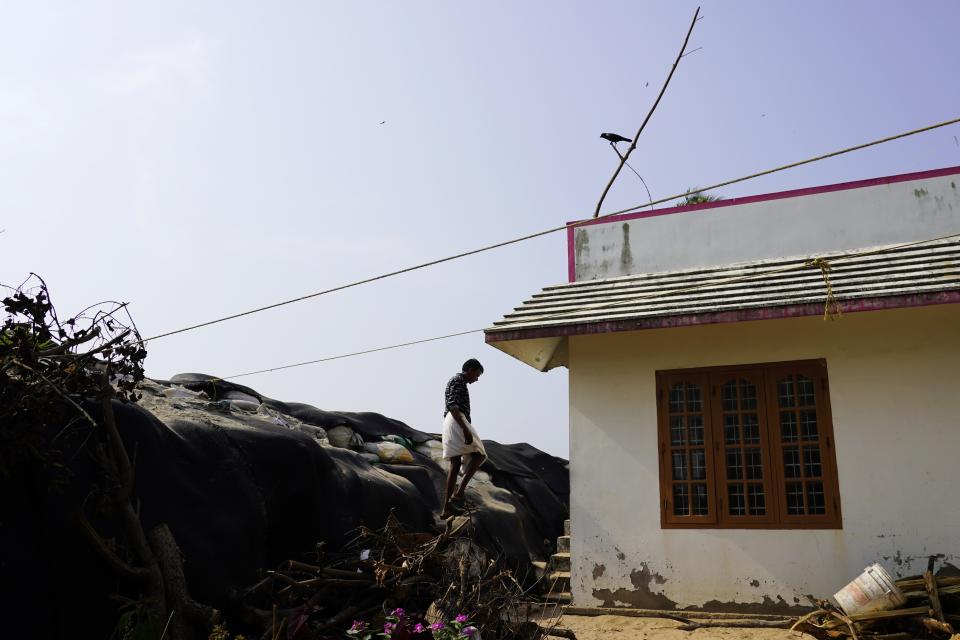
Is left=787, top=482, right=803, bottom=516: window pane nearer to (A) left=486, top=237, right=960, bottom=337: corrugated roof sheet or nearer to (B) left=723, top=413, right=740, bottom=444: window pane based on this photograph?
(B) left=723, top=413, right=740, bottom=444: window pane

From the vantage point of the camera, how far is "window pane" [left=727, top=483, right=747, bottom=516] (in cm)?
816

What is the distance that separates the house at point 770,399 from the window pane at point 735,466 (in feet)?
0.07

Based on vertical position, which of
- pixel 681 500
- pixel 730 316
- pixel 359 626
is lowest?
pixel 359 626

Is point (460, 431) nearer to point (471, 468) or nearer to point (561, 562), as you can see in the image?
point (471, 468)

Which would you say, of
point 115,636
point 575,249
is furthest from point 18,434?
point 575,249

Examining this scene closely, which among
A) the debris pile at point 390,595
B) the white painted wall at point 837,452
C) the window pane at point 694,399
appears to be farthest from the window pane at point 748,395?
the debris pile at point 390,595

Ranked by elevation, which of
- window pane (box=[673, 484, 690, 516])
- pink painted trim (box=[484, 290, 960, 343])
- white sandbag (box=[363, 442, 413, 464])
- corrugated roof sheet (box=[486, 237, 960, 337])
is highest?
corrugated roof sheet (box=[486, 237, 960, 337])

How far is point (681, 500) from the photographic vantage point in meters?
8.38

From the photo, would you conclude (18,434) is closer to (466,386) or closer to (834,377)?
(466,386)

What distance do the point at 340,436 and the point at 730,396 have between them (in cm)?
498

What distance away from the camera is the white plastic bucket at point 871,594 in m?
6.84

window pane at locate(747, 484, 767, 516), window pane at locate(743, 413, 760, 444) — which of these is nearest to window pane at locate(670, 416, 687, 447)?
window pane at locate(743, 413, 760, 444)

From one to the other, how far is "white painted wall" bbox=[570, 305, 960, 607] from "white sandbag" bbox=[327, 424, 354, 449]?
131 inches

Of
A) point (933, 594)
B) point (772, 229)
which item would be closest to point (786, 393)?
point (772, 229)
